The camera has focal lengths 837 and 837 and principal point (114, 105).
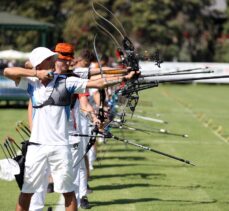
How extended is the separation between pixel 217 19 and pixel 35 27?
4079cm

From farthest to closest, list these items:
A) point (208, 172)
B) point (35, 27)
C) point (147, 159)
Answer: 1. point (35, 27)
2. point (147, 159)
3. point (208, 172)

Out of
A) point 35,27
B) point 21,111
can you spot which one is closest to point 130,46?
point 21,111

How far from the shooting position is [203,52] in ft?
225

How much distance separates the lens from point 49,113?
29.3 feet

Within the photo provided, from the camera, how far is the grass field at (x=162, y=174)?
11.9 meters

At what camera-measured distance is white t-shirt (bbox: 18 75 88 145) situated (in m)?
8.94

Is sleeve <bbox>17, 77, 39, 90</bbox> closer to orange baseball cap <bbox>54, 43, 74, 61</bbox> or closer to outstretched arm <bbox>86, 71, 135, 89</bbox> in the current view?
outstretched arm <bbox>86, 71, 135, 89</bbox>

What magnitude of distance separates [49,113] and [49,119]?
6 cm

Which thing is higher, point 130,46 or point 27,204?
point 130,46

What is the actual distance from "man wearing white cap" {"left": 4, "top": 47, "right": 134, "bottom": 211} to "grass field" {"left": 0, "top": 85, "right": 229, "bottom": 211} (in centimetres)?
235

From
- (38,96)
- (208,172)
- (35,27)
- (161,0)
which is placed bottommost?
(208,172)

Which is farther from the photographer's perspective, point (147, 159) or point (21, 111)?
point (21, 111)

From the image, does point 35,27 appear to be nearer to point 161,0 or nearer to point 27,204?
point 27,204

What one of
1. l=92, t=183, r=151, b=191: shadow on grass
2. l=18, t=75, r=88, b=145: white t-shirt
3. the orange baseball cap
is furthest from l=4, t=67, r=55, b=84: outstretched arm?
l=92, t=183, r=151, b=191: shadow on grass
